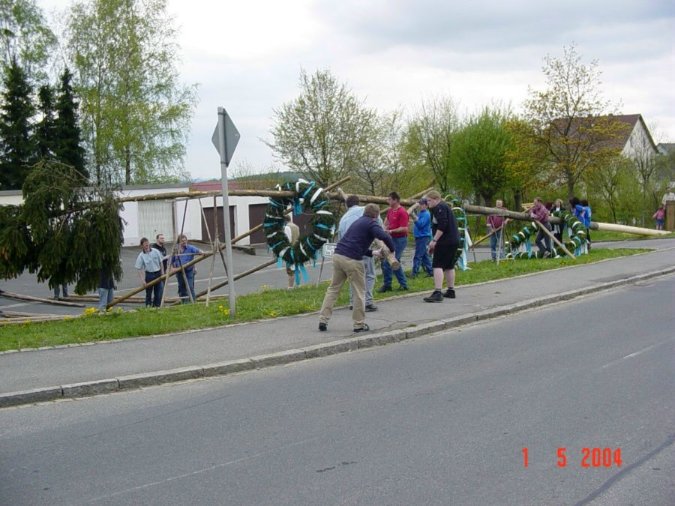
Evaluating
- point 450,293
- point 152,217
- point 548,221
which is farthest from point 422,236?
point 152,217

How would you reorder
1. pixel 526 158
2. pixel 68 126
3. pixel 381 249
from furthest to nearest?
1. pixel 68 126
2. pixel 526 158
3. pixel 381 249

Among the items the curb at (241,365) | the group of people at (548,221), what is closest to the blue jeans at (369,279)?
the curb at (241,365)

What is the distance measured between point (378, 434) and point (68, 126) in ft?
131

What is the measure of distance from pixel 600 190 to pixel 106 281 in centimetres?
3101

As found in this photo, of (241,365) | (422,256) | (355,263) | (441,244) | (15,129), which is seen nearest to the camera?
(241,365)

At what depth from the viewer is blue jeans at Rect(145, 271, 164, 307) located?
16688 mm

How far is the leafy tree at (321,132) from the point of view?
3675cm

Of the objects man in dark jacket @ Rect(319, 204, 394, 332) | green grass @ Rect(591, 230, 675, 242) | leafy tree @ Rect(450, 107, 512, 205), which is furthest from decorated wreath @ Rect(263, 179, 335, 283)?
leafy tree @ Rect(450, 107, 512, 205)

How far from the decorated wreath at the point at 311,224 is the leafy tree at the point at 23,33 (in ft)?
111

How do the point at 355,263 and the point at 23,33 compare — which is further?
the point at 23,33

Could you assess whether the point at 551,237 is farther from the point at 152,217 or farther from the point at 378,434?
the point at 152,217

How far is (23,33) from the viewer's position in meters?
43.3

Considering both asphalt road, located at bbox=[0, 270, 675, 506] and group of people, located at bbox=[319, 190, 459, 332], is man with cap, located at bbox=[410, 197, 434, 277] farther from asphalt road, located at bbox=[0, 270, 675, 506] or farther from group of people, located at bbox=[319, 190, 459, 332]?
asphalt road, located at bbox=[0, 270, 675, 506]
